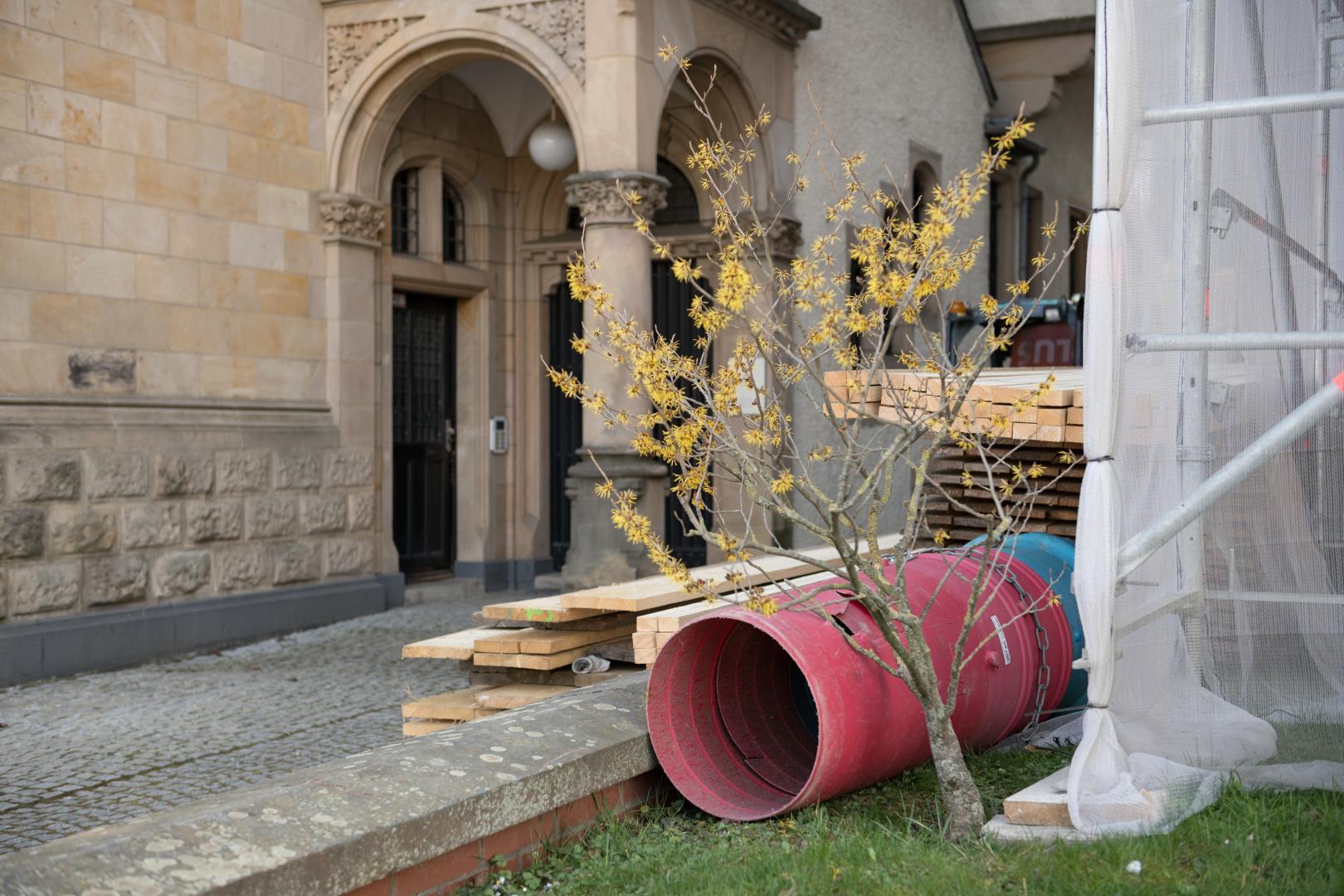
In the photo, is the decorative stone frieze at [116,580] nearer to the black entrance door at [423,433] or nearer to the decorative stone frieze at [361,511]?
the decorative stone frieze at [361,511]

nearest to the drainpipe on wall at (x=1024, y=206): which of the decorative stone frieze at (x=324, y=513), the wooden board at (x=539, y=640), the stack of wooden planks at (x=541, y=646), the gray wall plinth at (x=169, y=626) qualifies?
the decorative stone frieze at (x=324, y=513)

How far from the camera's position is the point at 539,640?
6.18 m

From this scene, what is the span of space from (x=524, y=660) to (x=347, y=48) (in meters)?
6.86

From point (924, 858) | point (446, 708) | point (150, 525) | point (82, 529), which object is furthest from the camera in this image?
point (150, 525)

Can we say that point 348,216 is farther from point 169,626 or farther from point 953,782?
point 953,782

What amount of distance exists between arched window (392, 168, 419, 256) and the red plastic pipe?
777cm

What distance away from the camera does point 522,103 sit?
13070 mm

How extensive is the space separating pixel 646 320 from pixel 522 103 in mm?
3374

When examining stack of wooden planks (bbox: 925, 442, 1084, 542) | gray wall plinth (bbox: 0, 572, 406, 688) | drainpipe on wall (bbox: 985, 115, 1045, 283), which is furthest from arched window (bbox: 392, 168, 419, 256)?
drainpipe on wall (bbox: 985, 115, 1045, 283)

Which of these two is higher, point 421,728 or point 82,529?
point 82,529

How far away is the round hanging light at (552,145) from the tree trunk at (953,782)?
8.31 metres

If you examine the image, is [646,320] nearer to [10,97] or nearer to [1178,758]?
[10,97]

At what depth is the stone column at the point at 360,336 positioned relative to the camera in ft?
37.1

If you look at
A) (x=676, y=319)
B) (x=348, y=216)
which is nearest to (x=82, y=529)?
(x=348, y=216)
